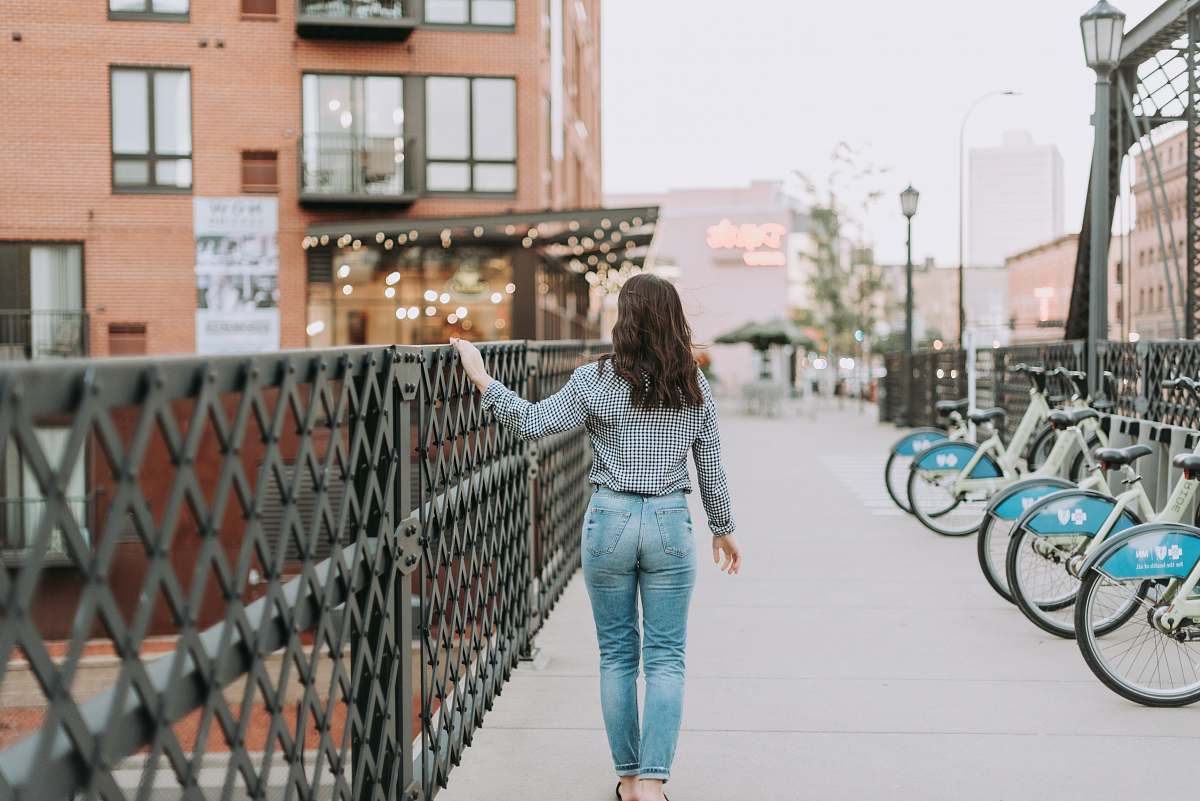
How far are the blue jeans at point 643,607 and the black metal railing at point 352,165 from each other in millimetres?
25129

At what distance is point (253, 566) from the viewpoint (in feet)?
10.2

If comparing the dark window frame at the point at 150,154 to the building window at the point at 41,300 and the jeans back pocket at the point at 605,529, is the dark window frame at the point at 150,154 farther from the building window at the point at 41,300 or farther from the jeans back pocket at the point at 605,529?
the jeans back pocket at the point at 605,529

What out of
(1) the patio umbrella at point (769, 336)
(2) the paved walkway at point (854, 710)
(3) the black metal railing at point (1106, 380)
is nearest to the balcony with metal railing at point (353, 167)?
(3) the black metal railing at point (1106, 380)

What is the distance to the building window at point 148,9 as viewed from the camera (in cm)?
2827

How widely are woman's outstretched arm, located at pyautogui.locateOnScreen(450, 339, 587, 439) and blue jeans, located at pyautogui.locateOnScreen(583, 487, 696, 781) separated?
295mm

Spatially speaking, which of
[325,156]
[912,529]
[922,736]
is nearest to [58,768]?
[922,736]

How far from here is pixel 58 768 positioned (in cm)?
198

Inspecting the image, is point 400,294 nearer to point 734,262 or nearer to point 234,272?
point 234,272

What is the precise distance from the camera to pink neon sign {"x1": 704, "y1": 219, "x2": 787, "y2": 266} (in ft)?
276

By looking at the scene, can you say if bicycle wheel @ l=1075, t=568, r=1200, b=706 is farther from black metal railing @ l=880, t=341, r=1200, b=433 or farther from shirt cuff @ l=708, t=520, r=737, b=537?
black metal railing @ l=880, t=341, r=1200, b=433

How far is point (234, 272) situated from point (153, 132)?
143 inches

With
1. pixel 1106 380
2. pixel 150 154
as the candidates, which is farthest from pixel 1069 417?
pixel 150 154

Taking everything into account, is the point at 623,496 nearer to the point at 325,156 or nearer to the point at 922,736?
the point at 922,736

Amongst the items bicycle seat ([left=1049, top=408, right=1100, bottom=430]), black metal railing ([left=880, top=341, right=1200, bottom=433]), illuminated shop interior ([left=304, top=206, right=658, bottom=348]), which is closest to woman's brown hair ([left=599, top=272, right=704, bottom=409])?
bicycle seat ([left=1049, top=408, right=1100, bottom=430])
